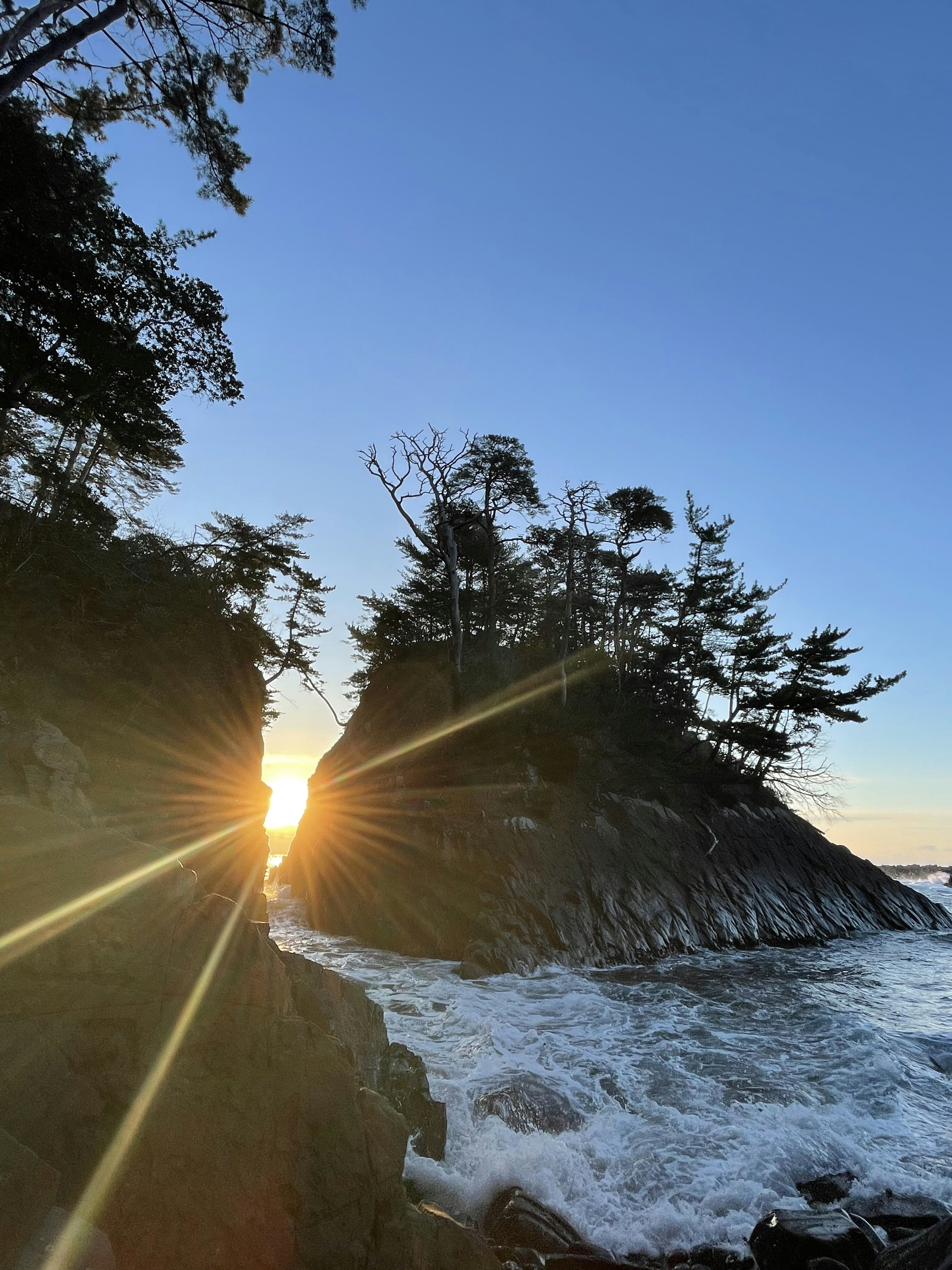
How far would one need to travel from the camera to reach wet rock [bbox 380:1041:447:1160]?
7.36 metres

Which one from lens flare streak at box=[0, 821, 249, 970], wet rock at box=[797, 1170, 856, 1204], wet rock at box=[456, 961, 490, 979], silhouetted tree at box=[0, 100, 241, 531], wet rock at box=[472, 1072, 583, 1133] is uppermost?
silhouetted tree at box=[0, 100, 241, 531]

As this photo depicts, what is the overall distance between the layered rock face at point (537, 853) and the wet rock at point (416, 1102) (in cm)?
734

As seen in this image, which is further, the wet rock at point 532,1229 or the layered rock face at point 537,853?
the layered rock face at point 537,853

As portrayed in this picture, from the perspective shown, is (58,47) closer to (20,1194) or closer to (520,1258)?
(20,1194)

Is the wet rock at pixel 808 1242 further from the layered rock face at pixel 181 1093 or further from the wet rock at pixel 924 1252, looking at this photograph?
the layered rock face at pixel 181 1093

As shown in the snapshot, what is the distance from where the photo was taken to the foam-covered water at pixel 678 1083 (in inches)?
274

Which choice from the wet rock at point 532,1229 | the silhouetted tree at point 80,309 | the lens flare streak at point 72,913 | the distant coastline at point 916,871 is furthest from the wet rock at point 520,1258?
the distant coastline at point 916,871

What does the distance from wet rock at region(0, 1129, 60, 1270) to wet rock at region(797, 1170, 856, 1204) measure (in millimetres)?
7647

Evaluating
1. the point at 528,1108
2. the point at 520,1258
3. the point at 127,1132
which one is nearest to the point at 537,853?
the point at 528,1108

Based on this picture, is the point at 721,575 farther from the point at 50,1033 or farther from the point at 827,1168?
the point at 50,1033

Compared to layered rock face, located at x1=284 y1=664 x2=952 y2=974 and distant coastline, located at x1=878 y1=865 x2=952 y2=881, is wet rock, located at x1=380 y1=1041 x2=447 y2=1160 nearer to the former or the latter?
layered rock face, located at x1=284 y1=664 x2=952 y2=974

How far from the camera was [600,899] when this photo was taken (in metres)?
19.2

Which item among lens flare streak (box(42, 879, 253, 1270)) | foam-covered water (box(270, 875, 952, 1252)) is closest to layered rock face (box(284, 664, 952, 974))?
foam-covered water (box(270, 875, 952, 1252))

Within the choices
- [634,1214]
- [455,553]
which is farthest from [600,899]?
[455,553]
